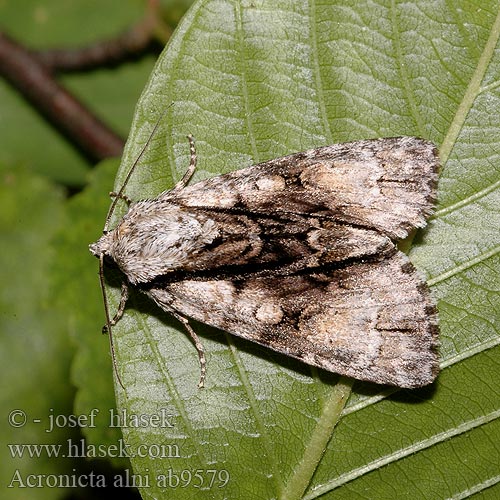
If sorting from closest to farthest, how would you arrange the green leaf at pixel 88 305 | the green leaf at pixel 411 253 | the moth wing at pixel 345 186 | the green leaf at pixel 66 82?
1. the green leaf at pixel 411 253
2. the moth wing at pixel 345 186
3. the green leaf at pixel 88 305
4. the green leaf at pixel 66 82

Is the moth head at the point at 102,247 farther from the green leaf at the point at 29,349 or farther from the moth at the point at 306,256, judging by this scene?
the green leaf at the point at 29,349

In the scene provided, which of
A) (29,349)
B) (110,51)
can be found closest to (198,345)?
(29,349)

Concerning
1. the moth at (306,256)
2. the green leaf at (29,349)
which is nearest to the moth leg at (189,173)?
the moth at (306,256)

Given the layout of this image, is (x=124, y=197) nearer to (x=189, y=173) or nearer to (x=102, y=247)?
(x=189, y=173)

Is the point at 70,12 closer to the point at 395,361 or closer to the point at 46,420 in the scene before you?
the point at 46,420

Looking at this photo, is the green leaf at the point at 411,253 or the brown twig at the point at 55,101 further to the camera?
the brown twig at the point at 55,101

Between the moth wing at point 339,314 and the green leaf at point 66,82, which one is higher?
Result: the green leaf at point 66,82

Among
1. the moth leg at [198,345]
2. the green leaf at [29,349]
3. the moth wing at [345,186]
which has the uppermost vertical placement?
the moth wing at [345,186]

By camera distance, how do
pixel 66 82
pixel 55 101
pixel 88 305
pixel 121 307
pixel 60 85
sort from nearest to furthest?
1. pixel 121 307
2. pixel 88 305
3. pixel 55 101
4. pixel 60 85
5. pixel 66 82
